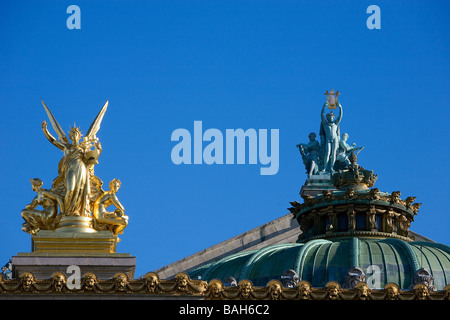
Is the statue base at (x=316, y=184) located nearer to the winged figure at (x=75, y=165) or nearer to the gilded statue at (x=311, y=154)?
the gilded statue at (x=311, y=154)

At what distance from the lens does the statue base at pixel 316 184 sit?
119938 mm

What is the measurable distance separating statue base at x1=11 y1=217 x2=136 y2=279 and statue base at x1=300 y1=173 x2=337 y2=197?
50445 mm

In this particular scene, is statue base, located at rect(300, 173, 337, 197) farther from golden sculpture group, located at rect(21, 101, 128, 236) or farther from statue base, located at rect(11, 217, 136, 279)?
statue base, located at rect(11, 217, 136, 279)

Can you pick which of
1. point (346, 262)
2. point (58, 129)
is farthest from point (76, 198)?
point (346, 262)

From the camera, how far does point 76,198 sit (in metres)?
71.2

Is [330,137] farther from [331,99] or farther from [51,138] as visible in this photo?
[51,138]

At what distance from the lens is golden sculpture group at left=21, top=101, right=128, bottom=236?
7088cm

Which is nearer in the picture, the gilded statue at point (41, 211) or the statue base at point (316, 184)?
the gilded statue at point (41, 211)

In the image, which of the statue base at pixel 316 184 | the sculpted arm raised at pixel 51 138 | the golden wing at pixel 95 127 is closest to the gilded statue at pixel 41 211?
the sculpted arm raised at pixel 51 138

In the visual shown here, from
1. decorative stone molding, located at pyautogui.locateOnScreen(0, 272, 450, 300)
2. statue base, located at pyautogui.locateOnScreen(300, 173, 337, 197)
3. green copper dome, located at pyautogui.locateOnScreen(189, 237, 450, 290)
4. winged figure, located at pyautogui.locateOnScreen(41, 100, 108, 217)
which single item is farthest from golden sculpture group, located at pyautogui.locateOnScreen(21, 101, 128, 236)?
statue base, located at pyautogui.locateOnScreen(300, 173, 337, 197)

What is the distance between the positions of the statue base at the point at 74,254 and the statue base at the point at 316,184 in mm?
50445

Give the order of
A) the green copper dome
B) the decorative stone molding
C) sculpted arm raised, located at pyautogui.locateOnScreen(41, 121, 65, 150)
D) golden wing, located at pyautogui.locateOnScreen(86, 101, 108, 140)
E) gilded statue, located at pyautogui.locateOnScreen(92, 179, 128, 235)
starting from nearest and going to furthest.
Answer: the decorative stone molding, gilded statue, located at pyautogui.locateOnScreen(92, 179, 128, 235), sculpted arm raised, located at pyautogui.locateOnScreen(41, 121, 65, 150), golden wing, located at pyautogui.locateOnScreen(86, 101, 108, 140), the green copper dome
